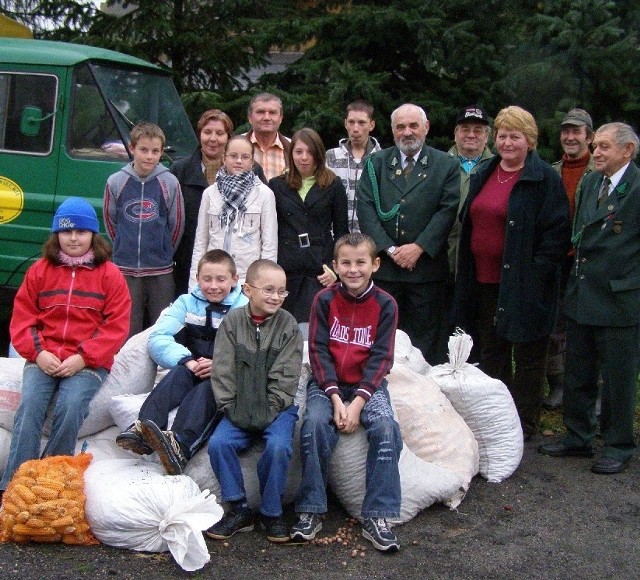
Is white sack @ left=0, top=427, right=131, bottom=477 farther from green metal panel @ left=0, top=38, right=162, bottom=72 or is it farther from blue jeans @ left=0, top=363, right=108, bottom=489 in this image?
green metal panel @ left=0, top=38, right=162, bottom=72

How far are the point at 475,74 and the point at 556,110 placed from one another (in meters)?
0.93

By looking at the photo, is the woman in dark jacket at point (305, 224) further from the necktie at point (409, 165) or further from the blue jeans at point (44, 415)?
the blue jeans at point (44, 415)

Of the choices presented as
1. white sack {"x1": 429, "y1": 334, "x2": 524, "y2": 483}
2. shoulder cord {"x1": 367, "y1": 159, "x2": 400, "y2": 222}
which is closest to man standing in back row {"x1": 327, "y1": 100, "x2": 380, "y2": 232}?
shoulder cord {"x1": 367, "y1": 159, "x2": 400, "y2": 222}

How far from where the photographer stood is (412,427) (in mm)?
4660

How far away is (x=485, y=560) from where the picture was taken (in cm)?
391

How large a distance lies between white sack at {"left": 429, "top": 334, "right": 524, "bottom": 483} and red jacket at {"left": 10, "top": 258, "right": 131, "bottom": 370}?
6.08 ft

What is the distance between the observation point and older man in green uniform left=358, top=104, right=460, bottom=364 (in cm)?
553

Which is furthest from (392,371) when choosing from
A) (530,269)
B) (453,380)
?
(530,269)

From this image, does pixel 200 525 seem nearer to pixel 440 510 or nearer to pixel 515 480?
pixel 440 510

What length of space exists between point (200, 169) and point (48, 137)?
1.70 m

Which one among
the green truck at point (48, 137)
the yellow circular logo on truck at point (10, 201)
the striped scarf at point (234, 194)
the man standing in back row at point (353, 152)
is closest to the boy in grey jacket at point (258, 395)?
the striped scarf at point (234, 194)

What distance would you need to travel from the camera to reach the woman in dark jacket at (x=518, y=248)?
17.1 ft

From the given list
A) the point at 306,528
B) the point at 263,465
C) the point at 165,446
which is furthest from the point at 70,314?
the point at 306,528

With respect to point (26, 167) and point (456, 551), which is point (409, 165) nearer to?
point (456, 551)
